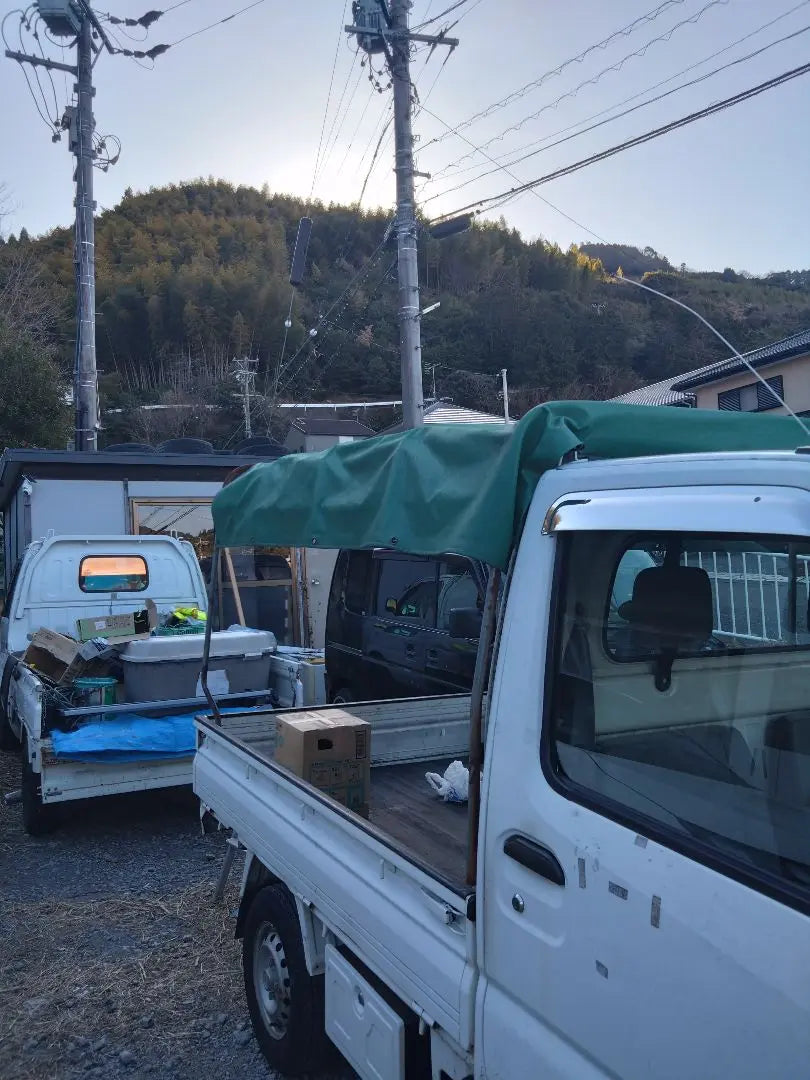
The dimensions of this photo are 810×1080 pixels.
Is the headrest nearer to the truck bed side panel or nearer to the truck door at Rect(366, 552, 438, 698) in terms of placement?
the truck bed side panel

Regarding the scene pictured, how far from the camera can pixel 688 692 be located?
205 cm

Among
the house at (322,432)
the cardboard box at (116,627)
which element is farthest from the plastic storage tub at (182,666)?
the house at (322,432)

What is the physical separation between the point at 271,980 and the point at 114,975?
121 cm

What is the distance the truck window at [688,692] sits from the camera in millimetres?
1665

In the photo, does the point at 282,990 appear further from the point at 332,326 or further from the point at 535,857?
the point at 332,326

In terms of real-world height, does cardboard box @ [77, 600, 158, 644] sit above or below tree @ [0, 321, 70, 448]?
below

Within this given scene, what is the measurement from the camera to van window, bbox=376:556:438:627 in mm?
6480

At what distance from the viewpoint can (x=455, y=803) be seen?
3.66 meters

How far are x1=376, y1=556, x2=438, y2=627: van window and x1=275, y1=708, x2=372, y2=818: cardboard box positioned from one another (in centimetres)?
274

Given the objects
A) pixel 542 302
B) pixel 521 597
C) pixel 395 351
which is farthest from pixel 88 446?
pixel 542 302

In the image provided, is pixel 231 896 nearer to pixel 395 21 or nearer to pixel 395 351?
pixel 395 21

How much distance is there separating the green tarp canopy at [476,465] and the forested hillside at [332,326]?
4046cm

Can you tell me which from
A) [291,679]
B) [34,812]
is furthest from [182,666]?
[34,812]

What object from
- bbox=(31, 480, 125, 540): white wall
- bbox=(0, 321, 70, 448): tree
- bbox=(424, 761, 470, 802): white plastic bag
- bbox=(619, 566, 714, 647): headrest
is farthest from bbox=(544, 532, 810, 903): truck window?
bbox=(0, 321, 70, 448): tree
